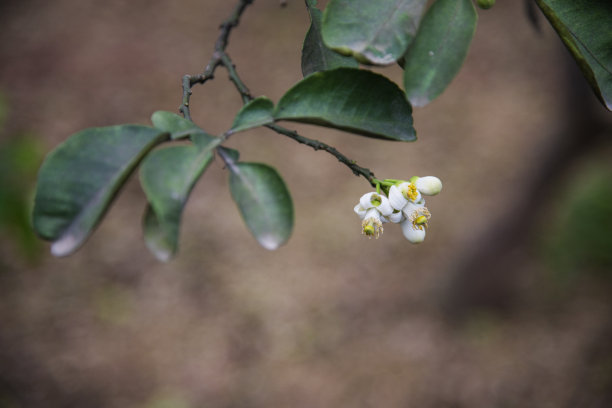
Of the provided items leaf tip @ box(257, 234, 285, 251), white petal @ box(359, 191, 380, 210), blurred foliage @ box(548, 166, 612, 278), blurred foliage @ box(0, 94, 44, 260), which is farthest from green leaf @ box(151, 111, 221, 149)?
blurred foliage @ box(548, 166, 612, 278)

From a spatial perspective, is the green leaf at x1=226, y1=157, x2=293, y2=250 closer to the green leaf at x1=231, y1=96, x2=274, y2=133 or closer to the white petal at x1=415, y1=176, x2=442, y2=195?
the green leaf at x1=231, y1=96, x2=274, y2=133

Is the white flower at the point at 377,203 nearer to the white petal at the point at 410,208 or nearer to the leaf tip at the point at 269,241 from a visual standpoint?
the white petal at the point at 410,208

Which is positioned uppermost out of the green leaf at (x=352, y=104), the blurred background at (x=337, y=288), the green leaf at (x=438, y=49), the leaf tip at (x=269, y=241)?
the green leaf at (x=438, y=49)

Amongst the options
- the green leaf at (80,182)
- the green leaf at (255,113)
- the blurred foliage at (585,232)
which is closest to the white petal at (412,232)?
the green leaf at (255,113)

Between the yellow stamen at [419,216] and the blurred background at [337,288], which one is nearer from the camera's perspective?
the yellow stamen at [419,216]

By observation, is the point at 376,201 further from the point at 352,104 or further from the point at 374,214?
the point at 352,104
